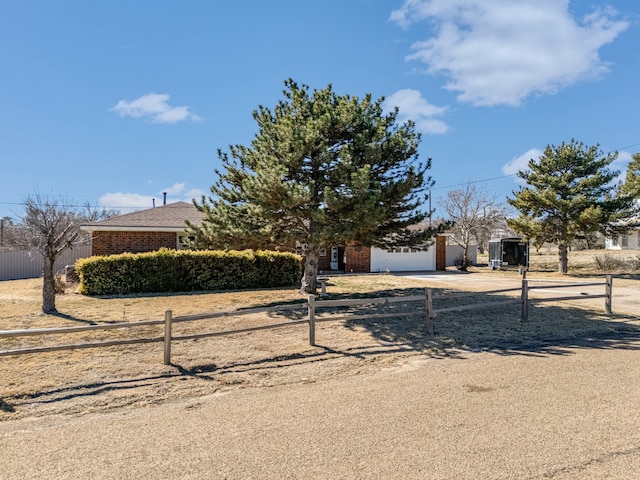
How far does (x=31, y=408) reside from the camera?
5.07 meters

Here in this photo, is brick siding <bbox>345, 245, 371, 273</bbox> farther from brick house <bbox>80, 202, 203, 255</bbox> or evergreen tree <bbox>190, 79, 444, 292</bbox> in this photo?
evergreen tree <bbox>190, 79, 444, 292</bbox>

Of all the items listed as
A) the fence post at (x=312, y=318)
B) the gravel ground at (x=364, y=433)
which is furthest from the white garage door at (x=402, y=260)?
the gravel ground at (x=364, y=433)

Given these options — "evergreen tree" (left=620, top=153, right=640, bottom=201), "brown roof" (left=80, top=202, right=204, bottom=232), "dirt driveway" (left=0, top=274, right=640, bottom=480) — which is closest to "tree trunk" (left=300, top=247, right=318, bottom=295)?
"dirt driveway" (left=0, top=274, right=640, bottom=480)

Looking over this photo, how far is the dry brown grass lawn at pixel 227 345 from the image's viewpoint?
225 inches

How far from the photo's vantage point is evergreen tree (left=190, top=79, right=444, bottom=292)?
10203mm

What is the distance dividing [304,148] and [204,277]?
263 inches

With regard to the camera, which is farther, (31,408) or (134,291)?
(134,291)

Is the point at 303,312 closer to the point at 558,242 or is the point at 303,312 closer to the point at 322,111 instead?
the point at 322,111

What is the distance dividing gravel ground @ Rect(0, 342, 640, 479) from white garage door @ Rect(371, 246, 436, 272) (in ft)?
66.3

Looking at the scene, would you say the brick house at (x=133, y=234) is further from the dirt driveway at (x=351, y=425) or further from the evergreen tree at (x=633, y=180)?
the evergreen tree at (x=633, y=180)

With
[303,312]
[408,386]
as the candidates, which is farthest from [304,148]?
[408,386]

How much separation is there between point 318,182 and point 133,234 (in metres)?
11.2

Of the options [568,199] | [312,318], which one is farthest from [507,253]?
[312,318]

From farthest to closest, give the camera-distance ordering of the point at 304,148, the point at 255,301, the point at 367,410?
1. the point at 255,301
2. the point at 304,148
3. the point at 367,410
